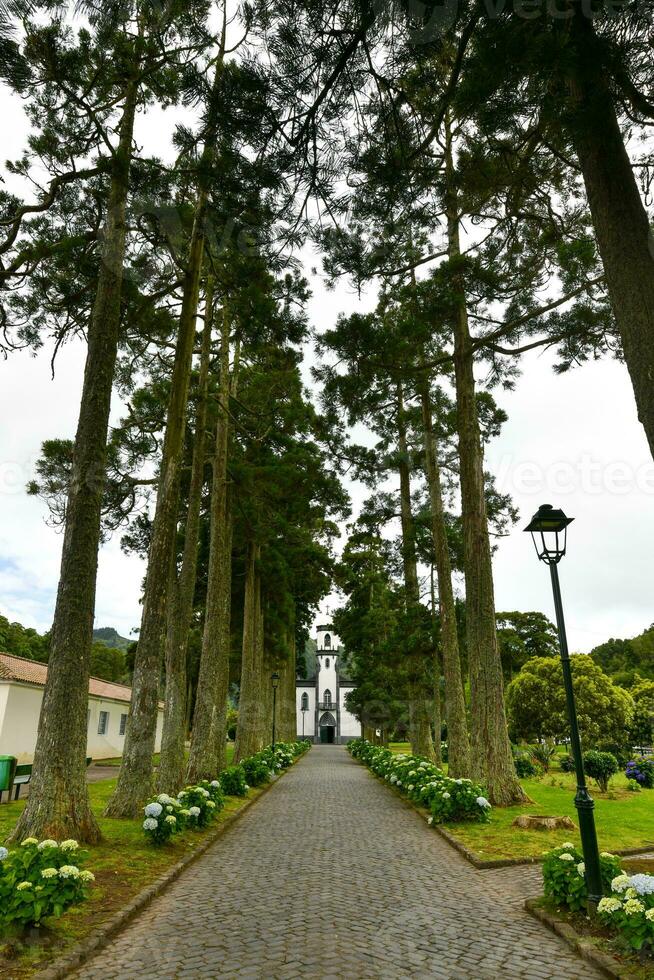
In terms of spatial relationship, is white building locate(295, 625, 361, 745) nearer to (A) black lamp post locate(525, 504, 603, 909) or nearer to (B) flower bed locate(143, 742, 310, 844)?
(B) flower bed locate(143, 742, 310, 844)

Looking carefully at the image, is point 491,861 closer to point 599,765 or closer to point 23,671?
point 599,765

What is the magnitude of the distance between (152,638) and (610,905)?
6.36m

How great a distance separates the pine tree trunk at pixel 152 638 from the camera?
8.19 m

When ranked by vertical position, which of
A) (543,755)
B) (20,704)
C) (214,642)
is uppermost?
(214,642)

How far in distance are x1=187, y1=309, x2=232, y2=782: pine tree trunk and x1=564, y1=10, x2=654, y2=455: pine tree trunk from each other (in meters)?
9.13

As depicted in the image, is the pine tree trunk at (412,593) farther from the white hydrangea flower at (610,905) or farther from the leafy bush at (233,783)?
the white hydrangea flower at (610,905)

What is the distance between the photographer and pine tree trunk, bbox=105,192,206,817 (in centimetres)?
819

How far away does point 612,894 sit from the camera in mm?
4418

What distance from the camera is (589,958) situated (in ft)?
12.6

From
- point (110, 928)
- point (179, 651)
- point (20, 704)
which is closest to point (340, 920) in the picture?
point (110, 928)

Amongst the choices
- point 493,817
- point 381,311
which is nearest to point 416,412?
Result: point 381,311

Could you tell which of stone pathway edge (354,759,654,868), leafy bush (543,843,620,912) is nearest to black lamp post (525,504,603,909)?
leafy bush (543,843,620,912)

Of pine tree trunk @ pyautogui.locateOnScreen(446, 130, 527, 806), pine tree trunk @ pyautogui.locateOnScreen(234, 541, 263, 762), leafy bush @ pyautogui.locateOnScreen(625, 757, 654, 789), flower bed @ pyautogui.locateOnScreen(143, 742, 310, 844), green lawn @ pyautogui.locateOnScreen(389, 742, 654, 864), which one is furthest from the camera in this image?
pine tree trunk @ pyautogui.locateOnScreen(234, 541, 263, 762)

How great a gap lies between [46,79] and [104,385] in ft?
13.2
